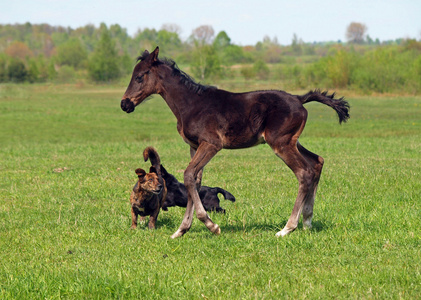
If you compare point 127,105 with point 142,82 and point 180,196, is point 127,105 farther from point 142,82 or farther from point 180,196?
point 180,196

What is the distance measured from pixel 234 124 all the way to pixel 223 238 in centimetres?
172

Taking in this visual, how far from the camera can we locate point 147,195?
8930mm

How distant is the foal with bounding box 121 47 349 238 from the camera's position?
320 inches

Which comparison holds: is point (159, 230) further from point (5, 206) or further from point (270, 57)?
point (270, 57)

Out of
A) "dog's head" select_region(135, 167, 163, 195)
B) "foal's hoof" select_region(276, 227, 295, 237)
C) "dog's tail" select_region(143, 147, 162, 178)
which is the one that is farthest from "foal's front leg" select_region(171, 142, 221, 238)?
"dog's tail" select_region(143, 147, 162, 178)

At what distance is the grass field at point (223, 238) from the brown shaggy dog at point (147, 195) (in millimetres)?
334

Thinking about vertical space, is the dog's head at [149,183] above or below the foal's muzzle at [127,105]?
below

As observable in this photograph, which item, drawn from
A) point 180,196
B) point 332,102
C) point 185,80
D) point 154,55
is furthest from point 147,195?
point 332,102

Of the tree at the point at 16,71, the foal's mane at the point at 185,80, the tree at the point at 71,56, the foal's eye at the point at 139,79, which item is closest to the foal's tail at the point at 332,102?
the foal's mane at the point at 185,80

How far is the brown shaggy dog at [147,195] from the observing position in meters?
8.72

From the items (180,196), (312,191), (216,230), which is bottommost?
(180,196)

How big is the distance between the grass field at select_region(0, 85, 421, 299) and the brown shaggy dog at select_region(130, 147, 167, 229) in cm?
33

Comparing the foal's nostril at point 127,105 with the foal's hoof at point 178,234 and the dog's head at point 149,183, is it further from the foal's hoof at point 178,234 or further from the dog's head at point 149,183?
the foal's hoof at point 178,234

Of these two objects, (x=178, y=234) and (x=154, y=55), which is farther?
(x=154, y=55)
